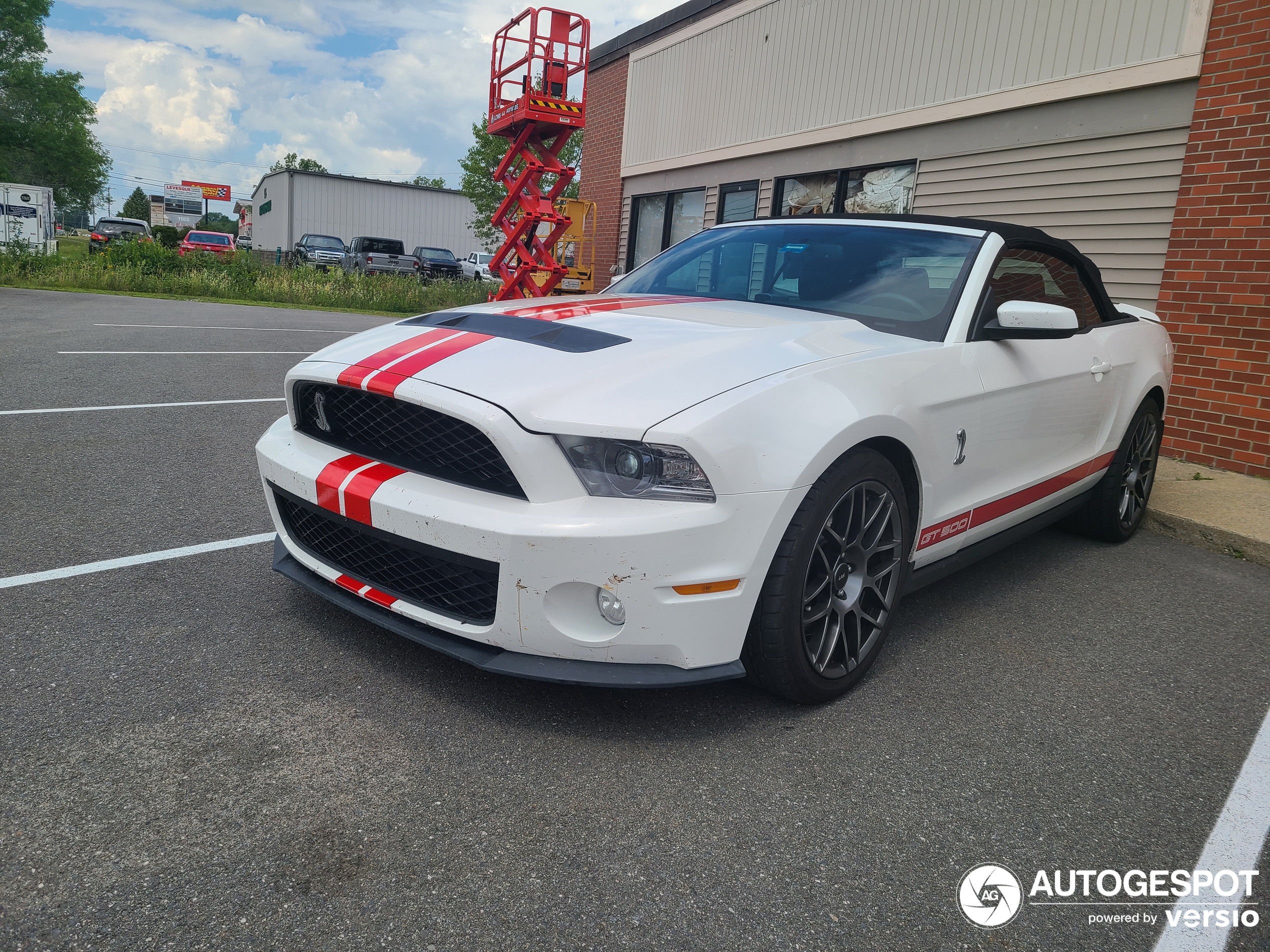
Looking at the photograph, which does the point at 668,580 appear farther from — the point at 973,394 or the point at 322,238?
the point at 322,238

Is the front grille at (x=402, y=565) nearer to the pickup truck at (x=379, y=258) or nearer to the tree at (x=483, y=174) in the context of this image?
the pickup truck at (x=379, y=258)

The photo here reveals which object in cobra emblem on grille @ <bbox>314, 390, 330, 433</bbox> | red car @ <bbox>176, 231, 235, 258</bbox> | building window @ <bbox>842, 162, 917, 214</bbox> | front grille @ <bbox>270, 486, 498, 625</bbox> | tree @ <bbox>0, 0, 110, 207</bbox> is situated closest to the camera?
front grille @ <bbox>270, 486, 498, 625</bbox>

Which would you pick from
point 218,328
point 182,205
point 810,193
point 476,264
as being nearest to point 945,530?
point 810,193

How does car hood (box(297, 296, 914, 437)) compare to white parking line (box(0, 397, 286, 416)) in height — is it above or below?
above

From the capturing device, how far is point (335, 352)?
9.25ft

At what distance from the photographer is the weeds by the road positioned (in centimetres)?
1717

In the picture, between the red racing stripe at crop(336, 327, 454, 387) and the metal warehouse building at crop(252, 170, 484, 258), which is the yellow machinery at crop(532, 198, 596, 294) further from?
the metal warehouse building at crop(252, 170, 484, 258)

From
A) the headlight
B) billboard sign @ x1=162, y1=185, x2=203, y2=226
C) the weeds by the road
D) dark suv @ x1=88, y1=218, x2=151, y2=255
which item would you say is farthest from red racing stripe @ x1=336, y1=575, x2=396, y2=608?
billboard sign @ x1=162, y1=185, x2=203, y2=226

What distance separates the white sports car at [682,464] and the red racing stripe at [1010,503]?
15mm

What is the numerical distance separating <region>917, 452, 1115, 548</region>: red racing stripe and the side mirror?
61 cm

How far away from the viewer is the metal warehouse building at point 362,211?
37969 millimetres

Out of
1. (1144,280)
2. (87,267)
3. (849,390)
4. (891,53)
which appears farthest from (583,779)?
(87,267)

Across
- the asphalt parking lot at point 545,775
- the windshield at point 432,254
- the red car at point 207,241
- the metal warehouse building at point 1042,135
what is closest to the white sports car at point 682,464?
the asphalt parking lot at point 545,775

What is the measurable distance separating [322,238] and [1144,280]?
3040cm
